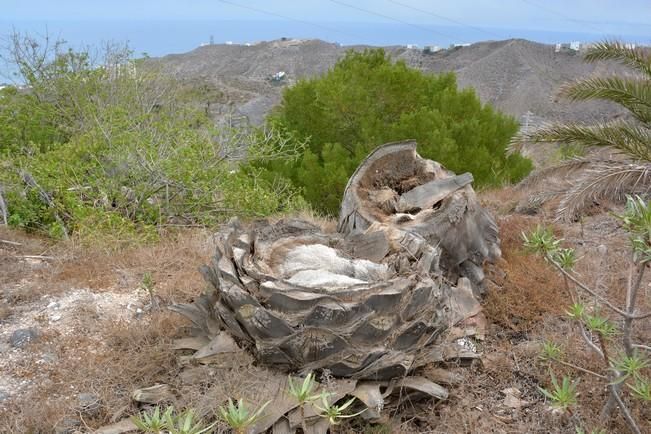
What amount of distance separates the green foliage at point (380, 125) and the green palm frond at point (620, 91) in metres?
2.00

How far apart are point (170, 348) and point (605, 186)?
4.81m

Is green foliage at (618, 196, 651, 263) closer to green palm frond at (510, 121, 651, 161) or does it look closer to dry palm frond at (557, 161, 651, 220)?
dry palm frond at (557, 161, 651, 220)

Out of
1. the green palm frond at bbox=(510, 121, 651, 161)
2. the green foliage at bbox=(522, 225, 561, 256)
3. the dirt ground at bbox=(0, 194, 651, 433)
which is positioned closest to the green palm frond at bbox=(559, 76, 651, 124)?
the green palm frond at bbox=(510, 121, 651, 161)

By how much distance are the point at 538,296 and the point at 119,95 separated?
11273mm

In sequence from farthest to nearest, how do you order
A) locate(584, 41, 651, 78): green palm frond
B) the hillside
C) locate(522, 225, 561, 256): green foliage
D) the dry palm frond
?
the hillside
locate(584, 41, 651, 78): green palm frond
the dry palm frond
locate(522, 225, 561, 256): green foliage

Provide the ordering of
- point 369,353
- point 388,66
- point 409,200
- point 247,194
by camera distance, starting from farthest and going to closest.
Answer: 1. point 388,66
2. point 247,194
3. point 409,200
4. point 369,353

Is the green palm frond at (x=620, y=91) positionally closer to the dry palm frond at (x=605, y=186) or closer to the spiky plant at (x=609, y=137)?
the spiky plant at (x=609, y=137)

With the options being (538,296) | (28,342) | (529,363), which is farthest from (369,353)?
(28,342)

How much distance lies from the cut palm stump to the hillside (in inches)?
980

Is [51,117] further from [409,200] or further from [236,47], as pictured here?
[236,47]

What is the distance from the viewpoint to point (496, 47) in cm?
4628

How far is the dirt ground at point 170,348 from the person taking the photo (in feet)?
8.63

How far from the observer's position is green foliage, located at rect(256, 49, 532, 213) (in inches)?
358

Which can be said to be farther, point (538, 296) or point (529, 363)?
point (538, 296)
